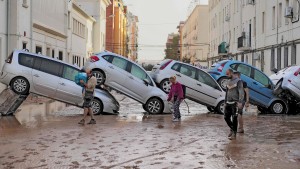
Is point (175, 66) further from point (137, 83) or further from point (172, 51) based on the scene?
point (172, 51)

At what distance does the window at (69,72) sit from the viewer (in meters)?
17.8

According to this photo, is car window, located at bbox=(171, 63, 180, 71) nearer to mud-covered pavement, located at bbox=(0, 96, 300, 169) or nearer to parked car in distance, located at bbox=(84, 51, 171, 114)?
parked car in distance, located at bbox=(84, 51, 171, 114)

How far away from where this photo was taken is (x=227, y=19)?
5391 centimetres

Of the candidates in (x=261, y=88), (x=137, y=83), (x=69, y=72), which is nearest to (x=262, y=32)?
(x=261, y=88)

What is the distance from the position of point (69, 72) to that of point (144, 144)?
756cm

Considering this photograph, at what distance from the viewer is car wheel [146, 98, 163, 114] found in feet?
62.3

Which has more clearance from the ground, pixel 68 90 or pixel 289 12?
pixel 289 12

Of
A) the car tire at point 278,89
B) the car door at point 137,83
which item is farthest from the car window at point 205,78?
the car tire at point 278,89

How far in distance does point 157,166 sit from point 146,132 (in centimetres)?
483

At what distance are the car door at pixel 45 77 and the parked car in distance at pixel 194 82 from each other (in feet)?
14.2

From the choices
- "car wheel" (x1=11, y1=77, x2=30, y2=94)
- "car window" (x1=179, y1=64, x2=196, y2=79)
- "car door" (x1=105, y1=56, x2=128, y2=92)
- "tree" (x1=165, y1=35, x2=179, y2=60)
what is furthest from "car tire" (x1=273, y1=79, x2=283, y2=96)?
"tree" (x1=165, y1=35, x2=179, y2=60)

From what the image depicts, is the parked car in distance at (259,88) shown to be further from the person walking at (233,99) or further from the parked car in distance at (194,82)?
the person walking at (233,99)

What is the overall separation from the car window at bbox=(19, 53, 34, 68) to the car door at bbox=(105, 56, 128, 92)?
2687mm

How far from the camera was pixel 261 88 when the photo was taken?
20.5 meters
